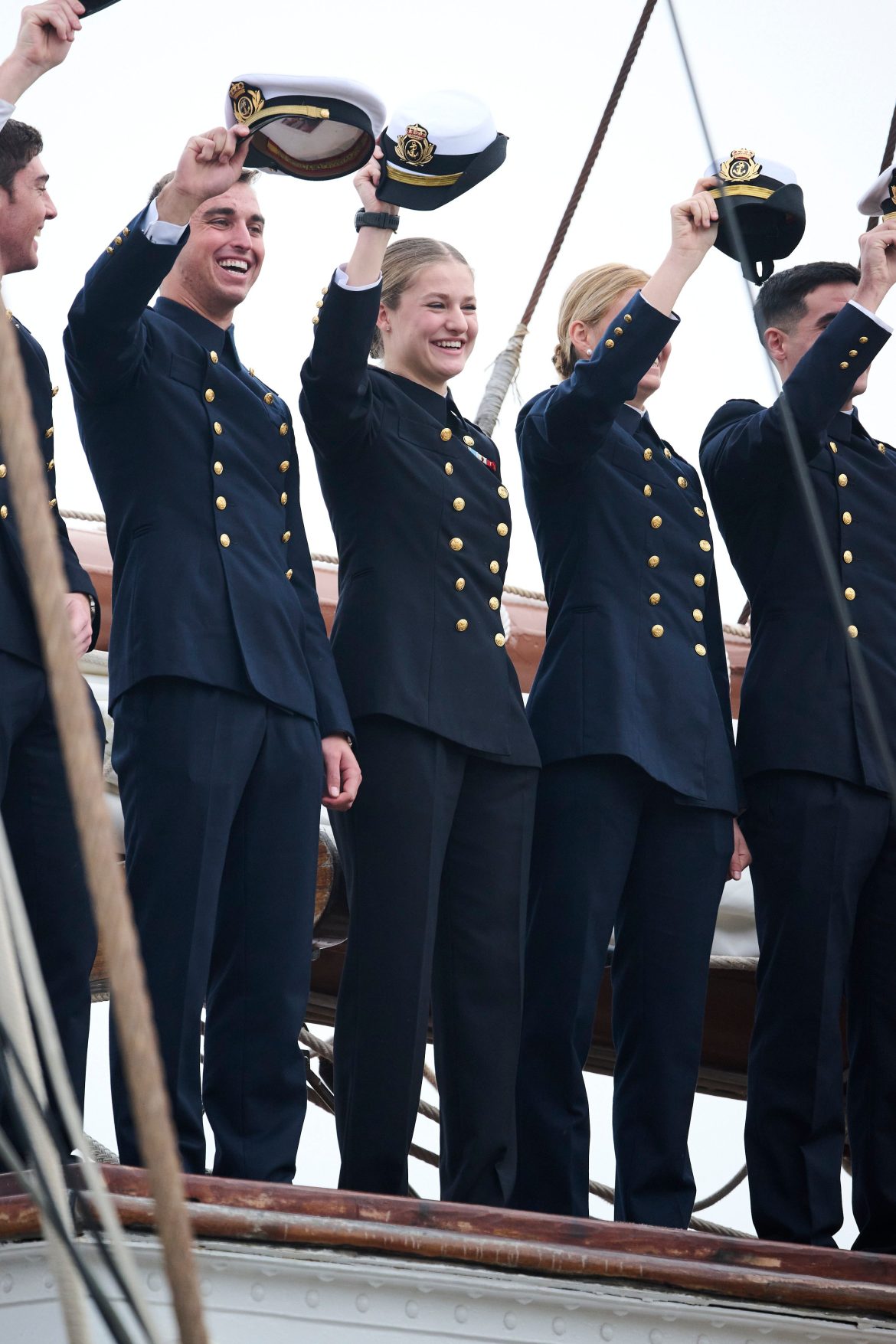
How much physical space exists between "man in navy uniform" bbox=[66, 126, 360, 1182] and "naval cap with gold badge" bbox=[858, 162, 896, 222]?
109 cm

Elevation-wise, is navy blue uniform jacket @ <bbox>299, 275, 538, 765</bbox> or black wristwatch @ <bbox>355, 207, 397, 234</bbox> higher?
black wristwatch @ <bbox>355, 207, 397, 234</bbox>

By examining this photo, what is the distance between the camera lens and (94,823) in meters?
1.05

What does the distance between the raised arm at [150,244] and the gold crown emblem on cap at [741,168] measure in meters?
0.89

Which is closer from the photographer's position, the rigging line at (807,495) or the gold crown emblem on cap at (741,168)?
the rigging line at (807,495)

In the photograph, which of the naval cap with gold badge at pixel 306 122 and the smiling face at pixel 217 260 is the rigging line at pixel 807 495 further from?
the smiling face at pixel 217 260

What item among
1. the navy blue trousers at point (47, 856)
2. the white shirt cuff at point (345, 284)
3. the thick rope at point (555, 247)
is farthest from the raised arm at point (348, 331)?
the thick rope at point (555, 247)

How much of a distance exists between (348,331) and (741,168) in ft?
2.54

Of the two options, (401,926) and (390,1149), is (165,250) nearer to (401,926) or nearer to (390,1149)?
(401,926)

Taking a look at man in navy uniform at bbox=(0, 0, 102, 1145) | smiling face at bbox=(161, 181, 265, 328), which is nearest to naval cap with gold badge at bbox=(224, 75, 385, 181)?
smiling face at bbox=(161, 181, 265, 328)

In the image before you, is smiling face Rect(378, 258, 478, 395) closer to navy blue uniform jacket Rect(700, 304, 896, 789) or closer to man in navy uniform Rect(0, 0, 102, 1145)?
navy blue uniform jacket Rect(700, 304, 896, 789)

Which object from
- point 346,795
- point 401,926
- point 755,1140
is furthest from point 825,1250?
point 346,795

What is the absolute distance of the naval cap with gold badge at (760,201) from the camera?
297 centimetres

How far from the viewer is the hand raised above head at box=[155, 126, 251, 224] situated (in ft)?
7.96

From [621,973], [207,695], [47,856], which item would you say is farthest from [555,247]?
[47,856]
